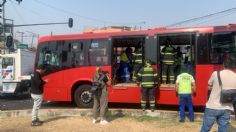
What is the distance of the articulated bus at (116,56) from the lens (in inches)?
523

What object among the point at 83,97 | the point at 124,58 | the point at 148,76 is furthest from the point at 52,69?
the point at 148,76

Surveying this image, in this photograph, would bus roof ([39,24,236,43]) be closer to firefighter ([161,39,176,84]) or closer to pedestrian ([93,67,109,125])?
firefighter ([161,39,176,84])

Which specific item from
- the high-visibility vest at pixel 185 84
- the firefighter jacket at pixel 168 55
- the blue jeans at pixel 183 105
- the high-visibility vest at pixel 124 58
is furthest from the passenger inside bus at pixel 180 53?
the high-visibility vest at pixel 124 58

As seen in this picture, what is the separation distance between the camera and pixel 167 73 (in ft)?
47.1

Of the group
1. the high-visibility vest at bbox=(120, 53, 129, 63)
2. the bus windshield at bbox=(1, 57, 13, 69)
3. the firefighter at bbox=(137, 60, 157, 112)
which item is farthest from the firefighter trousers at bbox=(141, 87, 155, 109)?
the bus windshield at bbox=(1, 57, 13, 69)

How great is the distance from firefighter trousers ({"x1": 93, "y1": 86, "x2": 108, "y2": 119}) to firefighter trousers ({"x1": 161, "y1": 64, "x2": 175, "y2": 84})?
3055 mm

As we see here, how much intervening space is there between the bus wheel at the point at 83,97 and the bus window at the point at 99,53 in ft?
3.45

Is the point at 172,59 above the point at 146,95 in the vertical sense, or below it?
above

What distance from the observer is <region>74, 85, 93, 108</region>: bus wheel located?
15.5m

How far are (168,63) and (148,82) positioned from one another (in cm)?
129

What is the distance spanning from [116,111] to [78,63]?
3.20 m

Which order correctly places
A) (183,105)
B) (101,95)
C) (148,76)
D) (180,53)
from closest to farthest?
(183,105)
(101,95)
(148,76)
(180,53)

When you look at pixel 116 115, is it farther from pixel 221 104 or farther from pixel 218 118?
pixel 221 104

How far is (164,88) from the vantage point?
45.9 feet
